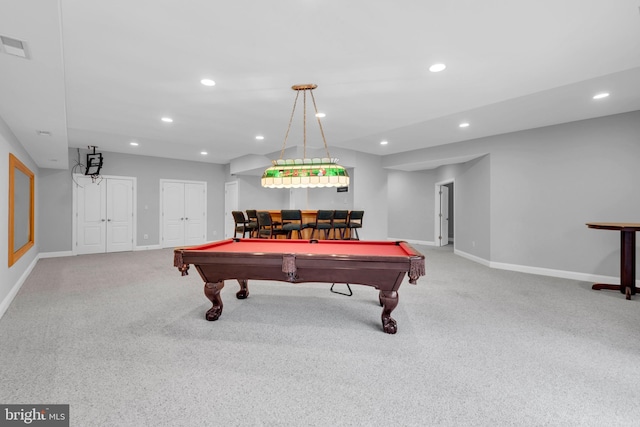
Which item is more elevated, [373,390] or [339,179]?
[339,179]

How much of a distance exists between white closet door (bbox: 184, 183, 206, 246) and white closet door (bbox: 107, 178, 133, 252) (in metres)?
1.44

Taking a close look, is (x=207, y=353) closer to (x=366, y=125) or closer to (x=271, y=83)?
(x=271, y=83)

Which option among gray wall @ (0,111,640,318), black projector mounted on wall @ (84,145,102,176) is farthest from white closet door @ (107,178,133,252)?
black projector mounted on wall @ (84,145,102,176)

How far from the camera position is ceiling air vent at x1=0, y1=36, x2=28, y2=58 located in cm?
189

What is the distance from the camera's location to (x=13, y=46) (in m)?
1.96

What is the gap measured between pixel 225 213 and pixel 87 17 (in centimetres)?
740

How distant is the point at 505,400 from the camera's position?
5.73 ft

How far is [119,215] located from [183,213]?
1.59 meters

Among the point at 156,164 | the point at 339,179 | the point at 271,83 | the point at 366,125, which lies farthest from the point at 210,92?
the point at 156,164

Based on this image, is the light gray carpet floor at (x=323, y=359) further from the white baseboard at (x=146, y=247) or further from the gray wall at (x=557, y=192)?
the white baseboard at (x=146, y=247)

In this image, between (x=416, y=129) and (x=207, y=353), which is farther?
(x=416, y=129)

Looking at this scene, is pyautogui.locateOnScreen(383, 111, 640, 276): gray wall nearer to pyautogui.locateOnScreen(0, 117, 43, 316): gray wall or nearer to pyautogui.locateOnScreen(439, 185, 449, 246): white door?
pyautogui.locateOnScreen(439, 185, 449, 246): white door

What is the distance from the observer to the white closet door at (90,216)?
728 centimetres

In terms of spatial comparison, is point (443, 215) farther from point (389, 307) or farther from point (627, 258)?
point (389, 307)
